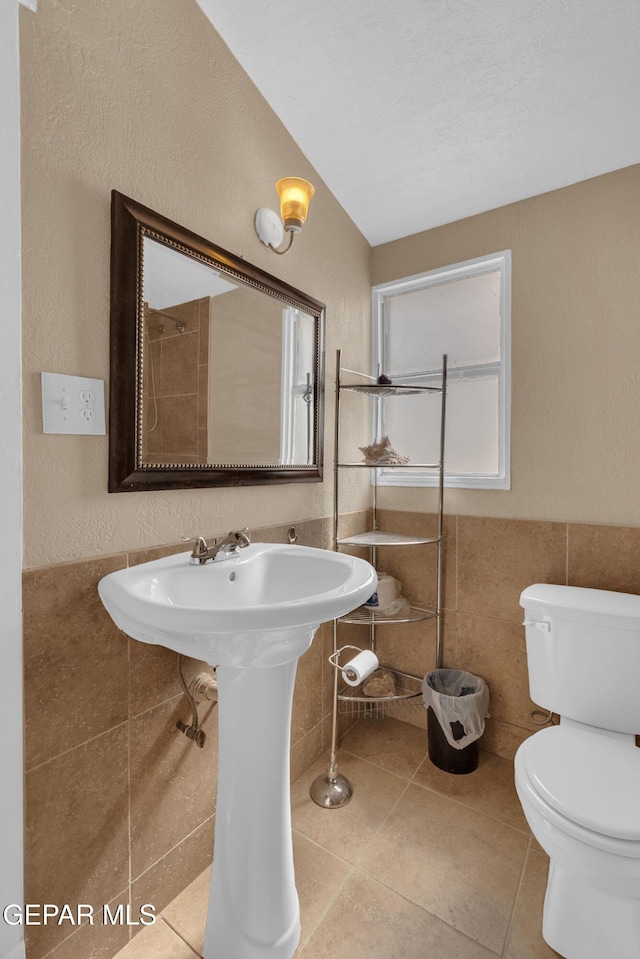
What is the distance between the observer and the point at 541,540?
5.49 ft

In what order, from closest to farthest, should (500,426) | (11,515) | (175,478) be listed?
(11,515) < (175,478) < (500,426)

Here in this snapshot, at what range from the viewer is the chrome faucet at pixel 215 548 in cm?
109

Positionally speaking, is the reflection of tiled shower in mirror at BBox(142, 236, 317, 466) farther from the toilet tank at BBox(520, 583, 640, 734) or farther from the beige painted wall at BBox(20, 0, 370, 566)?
the toilet tank at BBox(520, 583, 640, 734)

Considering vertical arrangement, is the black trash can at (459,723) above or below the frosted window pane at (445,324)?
below

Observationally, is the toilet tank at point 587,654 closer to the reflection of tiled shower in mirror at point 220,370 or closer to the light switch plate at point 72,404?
the reflection of tiled shower in mirror at point 220,370

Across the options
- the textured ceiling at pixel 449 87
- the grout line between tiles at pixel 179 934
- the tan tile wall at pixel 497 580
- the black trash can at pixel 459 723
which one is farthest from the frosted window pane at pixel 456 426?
the grout line between tiles at pixel 179 934

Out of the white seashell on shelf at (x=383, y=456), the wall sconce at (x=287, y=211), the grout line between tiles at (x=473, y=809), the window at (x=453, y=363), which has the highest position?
the wall sconce at (x=287, y=211)

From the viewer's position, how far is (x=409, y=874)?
4.23 ft

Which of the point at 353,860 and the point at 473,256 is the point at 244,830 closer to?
the point at 353,860

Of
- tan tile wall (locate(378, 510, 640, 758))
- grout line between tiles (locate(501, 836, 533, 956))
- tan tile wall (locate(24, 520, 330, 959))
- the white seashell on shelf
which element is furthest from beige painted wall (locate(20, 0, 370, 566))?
grout line between tiles (locate(501, 836, 533, 956))

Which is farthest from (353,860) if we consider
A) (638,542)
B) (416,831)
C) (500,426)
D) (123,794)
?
(500,426)

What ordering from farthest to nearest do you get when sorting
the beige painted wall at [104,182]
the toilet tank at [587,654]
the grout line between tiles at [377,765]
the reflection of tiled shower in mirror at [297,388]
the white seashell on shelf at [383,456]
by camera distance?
the white seashell on shelf at [383,456], the grout line between tiles at [377,765], the reflection of tiled shower in mirror at [297,388], the toilet tank at [587,654], the beige painted wall at [104,182]

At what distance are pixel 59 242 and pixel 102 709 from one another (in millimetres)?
1024

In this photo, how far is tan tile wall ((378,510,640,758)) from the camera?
1.57 metres
